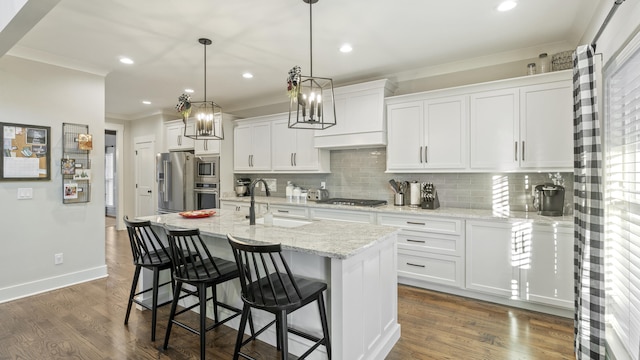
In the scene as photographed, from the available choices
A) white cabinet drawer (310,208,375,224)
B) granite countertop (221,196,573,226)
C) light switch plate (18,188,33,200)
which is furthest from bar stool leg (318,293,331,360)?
light switch plate (18,188,33,200)

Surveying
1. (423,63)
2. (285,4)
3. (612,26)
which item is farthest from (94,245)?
(612,26)

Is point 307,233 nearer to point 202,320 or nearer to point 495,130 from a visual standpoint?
point 202,320

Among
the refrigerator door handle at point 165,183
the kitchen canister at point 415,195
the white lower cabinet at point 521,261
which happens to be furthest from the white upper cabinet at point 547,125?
the refrigerator door handle at point 165,183

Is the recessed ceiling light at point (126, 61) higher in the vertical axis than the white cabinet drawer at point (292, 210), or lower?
higher

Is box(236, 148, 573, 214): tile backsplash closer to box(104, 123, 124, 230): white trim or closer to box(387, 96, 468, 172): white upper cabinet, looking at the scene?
box(387, 96, 468, 172): white upper cabinet

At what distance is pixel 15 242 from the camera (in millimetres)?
3334

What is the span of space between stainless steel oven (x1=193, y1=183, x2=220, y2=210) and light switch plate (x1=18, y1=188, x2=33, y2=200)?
234cm

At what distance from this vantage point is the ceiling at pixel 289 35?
8.21 ft

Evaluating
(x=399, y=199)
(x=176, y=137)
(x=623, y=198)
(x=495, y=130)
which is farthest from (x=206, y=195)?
(x=623, y=198)

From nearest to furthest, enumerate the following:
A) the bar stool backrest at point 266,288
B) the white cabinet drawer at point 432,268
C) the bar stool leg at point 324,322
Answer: the bar stool backrest at point 266,288
the bar stool leg at point 324,322
the white cabinet drawer at point 432,268

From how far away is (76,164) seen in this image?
12.2ft

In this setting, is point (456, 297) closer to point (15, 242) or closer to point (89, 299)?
point (89, 299)

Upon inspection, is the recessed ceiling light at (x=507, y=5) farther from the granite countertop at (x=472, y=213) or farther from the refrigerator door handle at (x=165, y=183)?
the refrigerator door handle at (x=165, y=183)

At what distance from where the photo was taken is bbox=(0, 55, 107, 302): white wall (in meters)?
3.29
